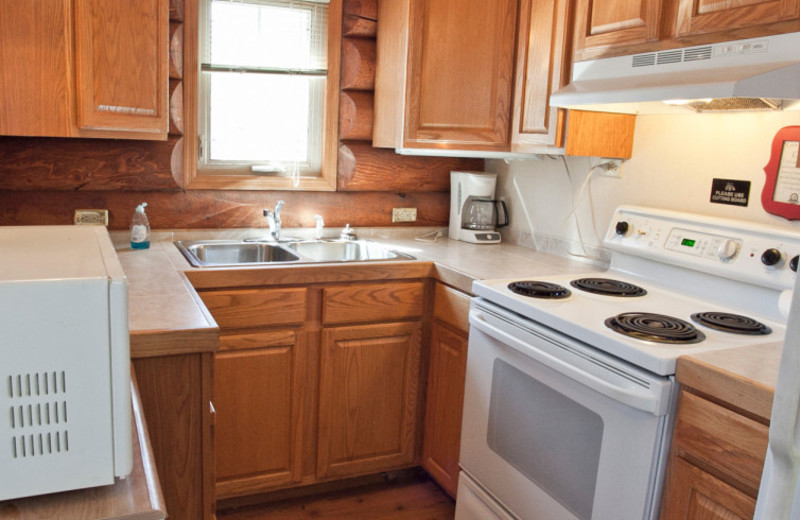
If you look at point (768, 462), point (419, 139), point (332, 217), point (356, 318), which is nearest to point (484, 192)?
point (419, 139)

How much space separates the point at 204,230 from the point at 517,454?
5.05 feet

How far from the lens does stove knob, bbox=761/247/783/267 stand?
182cm

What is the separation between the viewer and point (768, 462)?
79 centimetres

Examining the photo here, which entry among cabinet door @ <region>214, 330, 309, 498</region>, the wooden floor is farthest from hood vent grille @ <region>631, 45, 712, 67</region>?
the wooden floor

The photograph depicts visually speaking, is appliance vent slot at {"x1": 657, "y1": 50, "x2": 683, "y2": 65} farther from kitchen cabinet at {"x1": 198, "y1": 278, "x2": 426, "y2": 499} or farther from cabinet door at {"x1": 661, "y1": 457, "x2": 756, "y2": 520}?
kitchen cabinet at {"x1": 198, "y1": 278, "x2": 426, "y2": 499}

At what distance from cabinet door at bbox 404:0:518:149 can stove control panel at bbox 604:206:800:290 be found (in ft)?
2.07

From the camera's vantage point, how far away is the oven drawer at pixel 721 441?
1.33 metres

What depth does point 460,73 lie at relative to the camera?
263cm

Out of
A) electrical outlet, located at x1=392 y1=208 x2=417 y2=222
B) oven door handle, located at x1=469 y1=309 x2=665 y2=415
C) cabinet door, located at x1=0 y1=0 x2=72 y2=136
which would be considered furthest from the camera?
electrical outlet, located at x1=392 y1=208 x2=417 y2=222

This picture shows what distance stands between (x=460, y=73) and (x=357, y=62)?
49 cm

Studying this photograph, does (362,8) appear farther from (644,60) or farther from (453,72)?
(644,60)

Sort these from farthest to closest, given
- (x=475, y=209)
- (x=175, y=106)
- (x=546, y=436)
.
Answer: (x=475, y=209) < (x=175, y=106) < (x=546, y=436)

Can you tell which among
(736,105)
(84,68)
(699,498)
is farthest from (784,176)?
(84,68)

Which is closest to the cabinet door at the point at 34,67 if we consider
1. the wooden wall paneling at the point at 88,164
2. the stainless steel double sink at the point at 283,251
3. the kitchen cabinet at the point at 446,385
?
the wooden wall paneling at the point at 88,164
